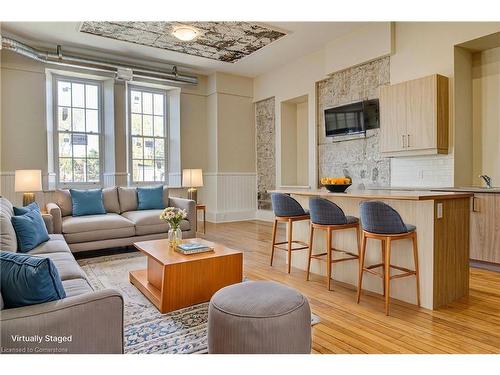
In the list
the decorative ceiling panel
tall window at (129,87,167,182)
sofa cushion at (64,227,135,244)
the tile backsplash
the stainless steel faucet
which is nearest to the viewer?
sofa cushion at (64,227,135,244)

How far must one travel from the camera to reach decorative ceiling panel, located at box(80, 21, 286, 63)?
5.07m

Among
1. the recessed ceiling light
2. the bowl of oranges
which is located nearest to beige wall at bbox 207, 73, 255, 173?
the recessed ceiling light

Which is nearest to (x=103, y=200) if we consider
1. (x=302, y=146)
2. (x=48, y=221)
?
(x=48, y=221)

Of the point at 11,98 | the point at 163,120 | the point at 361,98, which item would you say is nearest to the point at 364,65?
the point at 361,98

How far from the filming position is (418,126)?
4.48 m

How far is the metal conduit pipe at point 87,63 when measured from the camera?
521 cm

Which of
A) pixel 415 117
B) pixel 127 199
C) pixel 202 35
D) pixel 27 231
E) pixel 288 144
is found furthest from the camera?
pixel 288 144

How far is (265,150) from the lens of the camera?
26.1 feet

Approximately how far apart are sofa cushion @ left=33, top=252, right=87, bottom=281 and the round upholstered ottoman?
3.75ft

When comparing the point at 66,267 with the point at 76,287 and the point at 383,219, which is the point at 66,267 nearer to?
the point at 76,287

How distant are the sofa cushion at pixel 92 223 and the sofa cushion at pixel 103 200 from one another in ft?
0.59

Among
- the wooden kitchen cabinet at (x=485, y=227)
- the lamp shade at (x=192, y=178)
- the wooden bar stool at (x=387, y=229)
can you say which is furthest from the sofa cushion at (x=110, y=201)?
the wooden kitchen cabinet at (x=485, y=227)

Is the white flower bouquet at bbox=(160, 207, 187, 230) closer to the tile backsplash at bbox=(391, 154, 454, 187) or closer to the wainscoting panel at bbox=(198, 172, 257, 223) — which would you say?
the tile backsplash at bbox=(391, 154, 454, 187)

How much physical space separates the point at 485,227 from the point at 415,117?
1632mm
